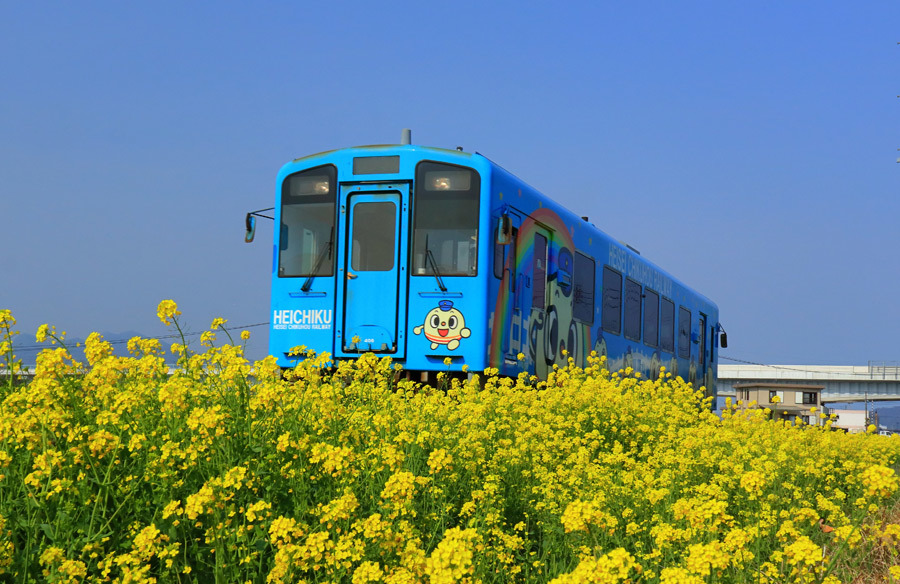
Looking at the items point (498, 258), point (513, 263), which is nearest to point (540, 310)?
point (513, 263)

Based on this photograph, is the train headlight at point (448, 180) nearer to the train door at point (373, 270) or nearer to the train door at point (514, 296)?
the train door at point (373, 270)

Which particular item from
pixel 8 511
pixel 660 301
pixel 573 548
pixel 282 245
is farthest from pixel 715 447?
pixel 660 301

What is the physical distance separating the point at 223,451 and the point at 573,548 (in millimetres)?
1616

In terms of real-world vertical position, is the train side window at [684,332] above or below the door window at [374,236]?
below

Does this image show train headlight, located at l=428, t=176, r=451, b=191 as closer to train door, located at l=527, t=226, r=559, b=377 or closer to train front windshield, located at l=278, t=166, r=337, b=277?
train front windshield, located at l=278, t=166, r=337, b=277

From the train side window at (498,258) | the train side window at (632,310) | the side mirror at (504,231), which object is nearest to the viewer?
the side mirror at (504,231)

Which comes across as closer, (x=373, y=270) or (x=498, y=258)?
(x=498, y=258)

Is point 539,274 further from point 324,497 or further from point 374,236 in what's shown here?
point 324,497

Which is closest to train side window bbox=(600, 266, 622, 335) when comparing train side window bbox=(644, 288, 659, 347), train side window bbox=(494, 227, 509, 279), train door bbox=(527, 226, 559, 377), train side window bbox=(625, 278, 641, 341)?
train side window bbox=(625, 278, 641, 341)

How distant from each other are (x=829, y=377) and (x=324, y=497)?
75219 millimetres

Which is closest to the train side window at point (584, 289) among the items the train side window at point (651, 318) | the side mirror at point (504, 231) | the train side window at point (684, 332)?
the side mirror at point (504, 231)

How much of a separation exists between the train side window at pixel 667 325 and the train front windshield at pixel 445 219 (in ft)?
25.7

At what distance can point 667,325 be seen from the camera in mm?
16812

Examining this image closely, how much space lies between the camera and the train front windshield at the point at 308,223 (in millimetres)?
9938
